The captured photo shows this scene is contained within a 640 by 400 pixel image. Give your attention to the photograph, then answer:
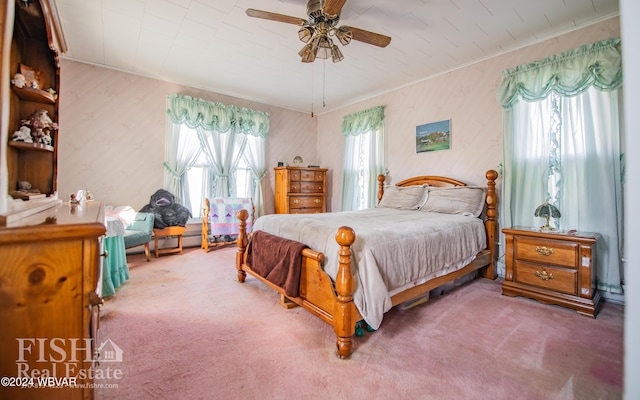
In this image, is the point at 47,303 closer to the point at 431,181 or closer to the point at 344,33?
the point at 344,33

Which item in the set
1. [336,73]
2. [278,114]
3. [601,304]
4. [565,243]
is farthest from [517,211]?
[278,114]

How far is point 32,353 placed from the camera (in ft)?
2.32

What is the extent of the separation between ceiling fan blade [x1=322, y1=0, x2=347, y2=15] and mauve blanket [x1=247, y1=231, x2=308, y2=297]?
1705 millimetres

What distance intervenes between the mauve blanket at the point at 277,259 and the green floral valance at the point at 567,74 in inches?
116

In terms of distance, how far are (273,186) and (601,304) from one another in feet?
15.4

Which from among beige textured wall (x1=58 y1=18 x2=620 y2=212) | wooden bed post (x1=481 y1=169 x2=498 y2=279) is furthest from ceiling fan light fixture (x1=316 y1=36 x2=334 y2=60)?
wooden bed post (x1=481 y1=169 x2=498 y2=279)

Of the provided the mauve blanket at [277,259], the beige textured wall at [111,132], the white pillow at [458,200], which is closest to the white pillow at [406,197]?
the white pillow at [458,200]

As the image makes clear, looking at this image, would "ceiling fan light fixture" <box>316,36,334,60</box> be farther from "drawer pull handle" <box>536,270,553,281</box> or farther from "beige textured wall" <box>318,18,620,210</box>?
"drawer pull handle" <box>536,270,553,281</box>

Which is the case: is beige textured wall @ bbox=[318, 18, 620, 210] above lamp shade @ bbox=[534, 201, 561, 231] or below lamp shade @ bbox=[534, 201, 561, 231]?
above

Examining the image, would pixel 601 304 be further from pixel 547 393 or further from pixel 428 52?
pixel 428 52

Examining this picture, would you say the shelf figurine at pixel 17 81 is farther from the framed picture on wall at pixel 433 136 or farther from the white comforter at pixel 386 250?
the framed picture on wall at pixel 433 136

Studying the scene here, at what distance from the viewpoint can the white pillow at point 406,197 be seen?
3.56 metres

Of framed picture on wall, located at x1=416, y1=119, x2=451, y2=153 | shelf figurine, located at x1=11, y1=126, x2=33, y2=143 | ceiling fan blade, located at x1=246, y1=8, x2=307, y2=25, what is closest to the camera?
shelf figurine, located at x1=11, y1=126, x2=33, y2=143

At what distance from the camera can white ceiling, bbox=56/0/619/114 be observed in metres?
2.41
